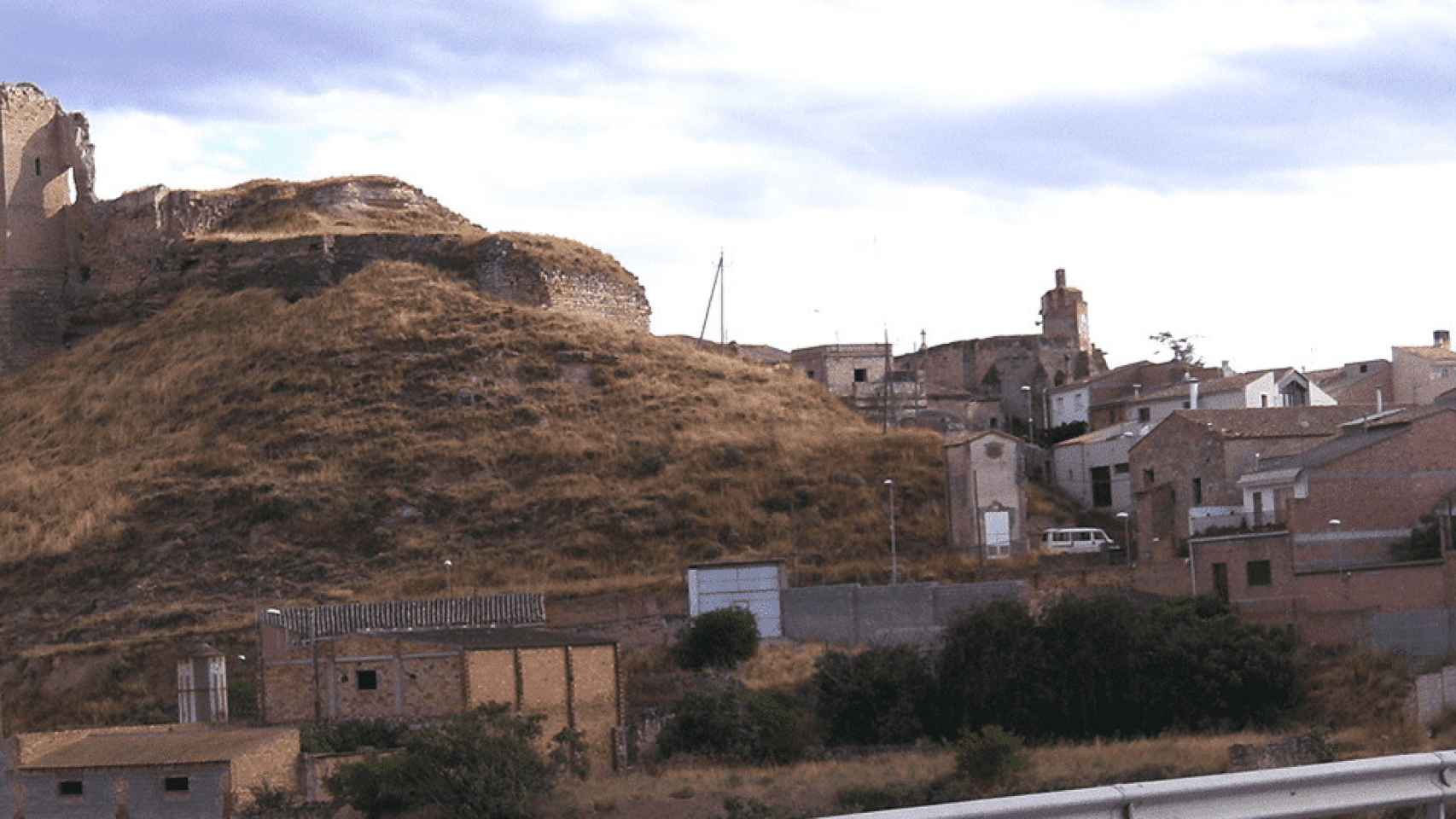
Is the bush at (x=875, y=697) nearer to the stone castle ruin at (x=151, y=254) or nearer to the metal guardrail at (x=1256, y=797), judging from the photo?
the stone castle ruin at (x=151, y=254)

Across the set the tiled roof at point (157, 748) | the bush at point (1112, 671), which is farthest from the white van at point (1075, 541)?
the tiled roof at point (157, 748)

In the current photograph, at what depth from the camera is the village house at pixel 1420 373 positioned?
5044 cm

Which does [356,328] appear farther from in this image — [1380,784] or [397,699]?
[1380,784]

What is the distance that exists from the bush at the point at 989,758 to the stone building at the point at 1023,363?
28730 millimetres

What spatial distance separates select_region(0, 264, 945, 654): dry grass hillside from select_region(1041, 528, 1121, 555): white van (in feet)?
6.34

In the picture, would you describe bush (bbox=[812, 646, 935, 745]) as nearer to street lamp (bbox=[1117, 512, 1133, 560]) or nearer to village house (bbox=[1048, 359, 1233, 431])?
street lamp (bbox=[1117, 512, 1133, 560])

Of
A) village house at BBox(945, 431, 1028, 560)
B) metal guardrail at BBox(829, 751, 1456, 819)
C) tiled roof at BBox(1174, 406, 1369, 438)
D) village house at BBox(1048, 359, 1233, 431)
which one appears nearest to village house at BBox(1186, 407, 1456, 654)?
tiled roof at BBox(1174, 406, 1369, 438)

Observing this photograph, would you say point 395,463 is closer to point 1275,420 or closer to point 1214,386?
point 1275,420

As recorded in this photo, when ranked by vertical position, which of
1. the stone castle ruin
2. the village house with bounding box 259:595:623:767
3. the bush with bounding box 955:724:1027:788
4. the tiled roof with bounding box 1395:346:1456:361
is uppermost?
the stone castle ruin

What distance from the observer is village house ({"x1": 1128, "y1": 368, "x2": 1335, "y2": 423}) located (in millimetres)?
46125

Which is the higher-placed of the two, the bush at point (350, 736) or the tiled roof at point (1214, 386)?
the tiled roof at point (1214, 386)

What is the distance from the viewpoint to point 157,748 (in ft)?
93.8

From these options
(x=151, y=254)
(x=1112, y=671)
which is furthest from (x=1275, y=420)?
(x=151, y=254)

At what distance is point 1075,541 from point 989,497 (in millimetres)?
1717
